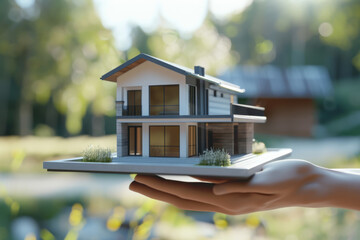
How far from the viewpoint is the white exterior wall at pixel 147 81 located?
16.3ft

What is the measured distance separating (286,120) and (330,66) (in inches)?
512

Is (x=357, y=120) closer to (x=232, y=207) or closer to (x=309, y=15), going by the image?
(x=309, y=15)

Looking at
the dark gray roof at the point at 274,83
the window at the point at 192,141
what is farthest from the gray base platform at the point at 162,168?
the dark gray roof at the point at 274,83

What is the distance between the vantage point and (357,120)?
15.9 meters

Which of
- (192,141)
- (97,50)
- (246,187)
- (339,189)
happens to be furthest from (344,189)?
(97,50)

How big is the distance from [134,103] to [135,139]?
20.2 inches

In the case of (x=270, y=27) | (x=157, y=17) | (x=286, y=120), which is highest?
A: (x=270, y=27)

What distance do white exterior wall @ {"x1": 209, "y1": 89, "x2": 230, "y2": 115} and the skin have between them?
1.76m

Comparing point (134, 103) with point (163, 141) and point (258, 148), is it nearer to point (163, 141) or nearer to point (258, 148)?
point (163, 141)

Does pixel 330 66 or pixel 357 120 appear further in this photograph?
pixel 330 66

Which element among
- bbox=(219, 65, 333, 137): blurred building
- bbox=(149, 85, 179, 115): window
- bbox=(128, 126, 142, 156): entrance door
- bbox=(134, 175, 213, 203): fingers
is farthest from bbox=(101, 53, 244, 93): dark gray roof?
bbox=(219, 65, 333, 137): blurred building

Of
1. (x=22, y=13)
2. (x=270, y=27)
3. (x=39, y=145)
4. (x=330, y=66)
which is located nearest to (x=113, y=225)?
(x=39, y=145)

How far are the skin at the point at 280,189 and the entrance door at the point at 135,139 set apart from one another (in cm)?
139

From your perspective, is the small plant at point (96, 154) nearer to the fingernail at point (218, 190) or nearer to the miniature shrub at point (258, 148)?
the fingernail at point (218, 190)
